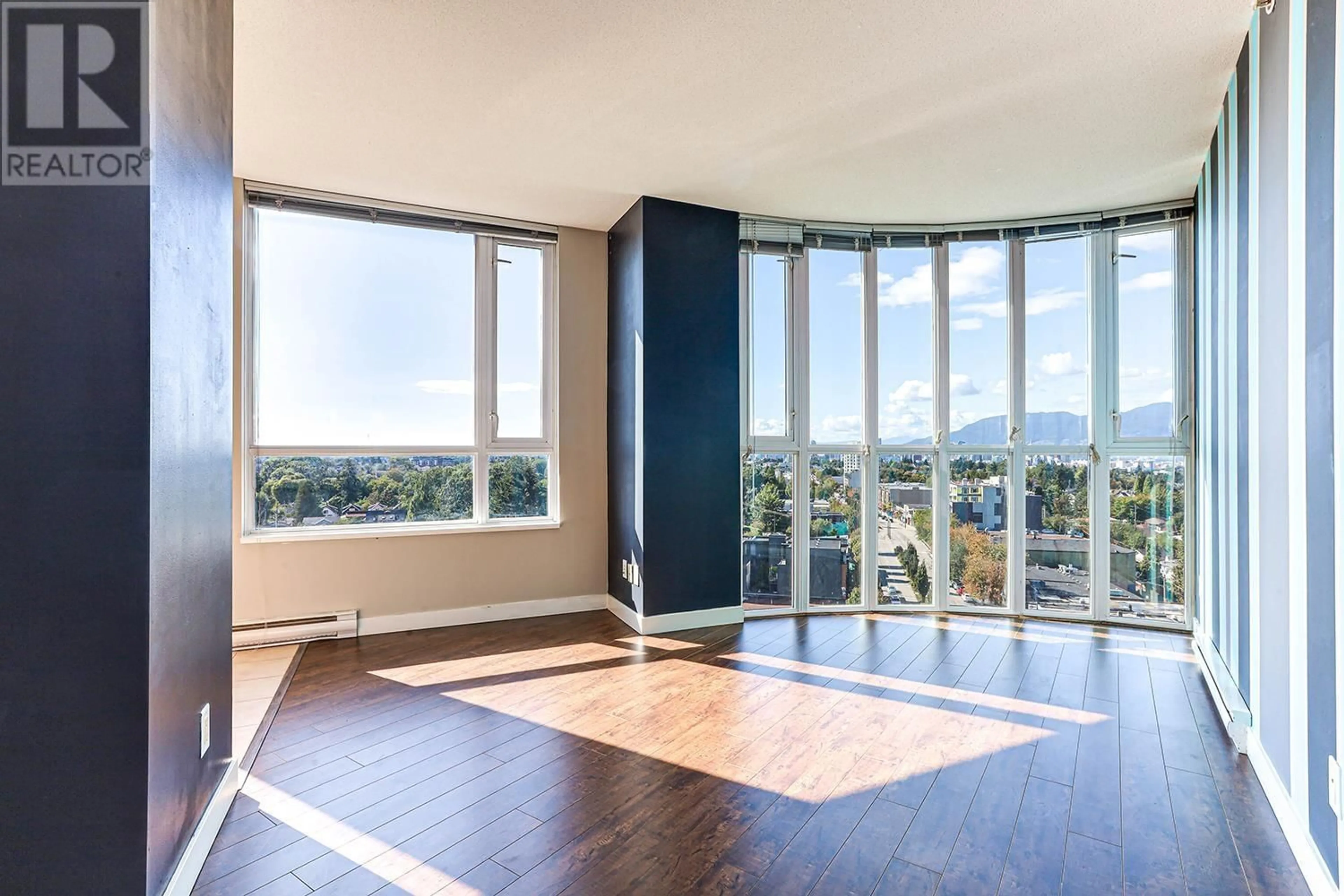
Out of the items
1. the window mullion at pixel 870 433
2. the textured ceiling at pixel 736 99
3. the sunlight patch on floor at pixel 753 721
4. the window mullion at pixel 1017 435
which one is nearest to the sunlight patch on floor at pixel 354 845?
the sunlight patch on floor at pixel 753 721

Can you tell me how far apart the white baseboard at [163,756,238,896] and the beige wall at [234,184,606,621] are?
188cm

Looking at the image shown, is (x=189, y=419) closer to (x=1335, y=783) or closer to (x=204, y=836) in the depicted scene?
(x=204, y=836)

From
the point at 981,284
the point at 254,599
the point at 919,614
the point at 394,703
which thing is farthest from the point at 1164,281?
the point at 254,599

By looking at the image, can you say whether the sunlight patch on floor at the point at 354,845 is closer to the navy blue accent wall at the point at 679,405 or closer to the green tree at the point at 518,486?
the navy blue accent wall at the point at 679,405

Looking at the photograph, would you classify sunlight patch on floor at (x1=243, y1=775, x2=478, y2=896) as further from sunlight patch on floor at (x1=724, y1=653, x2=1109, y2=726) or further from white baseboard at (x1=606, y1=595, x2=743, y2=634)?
white baseboard at (x1=606, y1=595, x2=743, y2=634)

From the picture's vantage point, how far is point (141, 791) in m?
1.42

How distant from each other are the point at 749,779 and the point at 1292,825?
1630mm

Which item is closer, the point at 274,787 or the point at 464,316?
the point at 274,787

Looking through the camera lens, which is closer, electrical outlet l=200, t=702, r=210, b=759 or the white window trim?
electrical outlet l=200, t=702, r=210, b=759

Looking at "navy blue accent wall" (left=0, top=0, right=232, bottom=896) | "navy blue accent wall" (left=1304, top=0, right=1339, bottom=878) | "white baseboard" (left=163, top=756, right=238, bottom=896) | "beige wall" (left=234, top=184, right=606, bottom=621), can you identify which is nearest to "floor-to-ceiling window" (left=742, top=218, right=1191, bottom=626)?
"beige wall" (left=234, top=184, right=606, bottom=621)

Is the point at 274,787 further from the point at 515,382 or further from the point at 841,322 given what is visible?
the point at 841,322

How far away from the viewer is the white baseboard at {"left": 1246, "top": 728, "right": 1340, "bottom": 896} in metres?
1.71

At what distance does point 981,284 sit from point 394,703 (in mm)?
4506

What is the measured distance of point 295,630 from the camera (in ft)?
12.8
